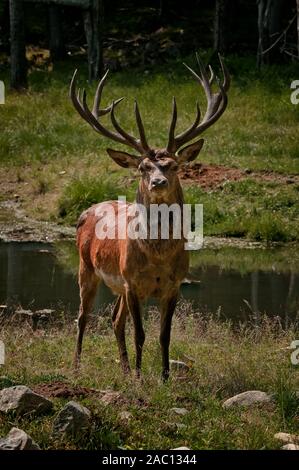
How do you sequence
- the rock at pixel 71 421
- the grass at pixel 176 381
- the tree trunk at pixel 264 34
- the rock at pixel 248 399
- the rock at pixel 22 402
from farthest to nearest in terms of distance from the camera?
the tree trunk at pixel 264 34, the rock at pixel 248 399, the rock at pixel 22 402, the grass at pixel 176 381, the rock at pixel 71 421

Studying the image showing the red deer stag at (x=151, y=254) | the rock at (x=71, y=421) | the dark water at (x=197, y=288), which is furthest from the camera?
the dark water at (x=197, y=288)

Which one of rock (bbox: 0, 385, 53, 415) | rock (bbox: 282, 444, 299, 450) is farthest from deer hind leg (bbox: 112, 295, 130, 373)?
rock (bbox: 282, 444, 299, 450)

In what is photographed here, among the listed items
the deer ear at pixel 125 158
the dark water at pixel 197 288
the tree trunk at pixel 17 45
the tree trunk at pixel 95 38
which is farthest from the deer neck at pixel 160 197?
the tree trunk at pixel 17 45

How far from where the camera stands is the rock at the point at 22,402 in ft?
25.5

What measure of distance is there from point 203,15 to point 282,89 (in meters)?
13.3

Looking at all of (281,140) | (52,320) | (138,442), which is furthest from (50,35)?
(138,442)

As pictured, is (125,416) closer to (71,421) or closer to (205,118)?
(71,421)

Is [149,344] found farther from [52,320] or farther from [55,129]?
[55,129]

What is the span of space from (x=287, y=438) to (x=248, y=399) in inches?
39.9

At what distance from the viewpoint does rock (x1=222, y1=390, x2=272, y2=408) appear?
871 centimetres

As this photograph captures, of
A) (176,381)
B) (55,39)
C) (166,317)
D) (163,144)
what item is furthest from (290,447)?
(55,39)

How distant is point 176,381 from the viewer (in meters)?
9.65

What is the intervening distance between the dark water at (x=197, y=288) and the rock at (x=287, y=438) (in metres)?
6.05

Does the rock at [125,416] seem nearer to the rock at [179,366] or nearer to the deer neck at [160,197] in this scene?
the rock at [179,366]
